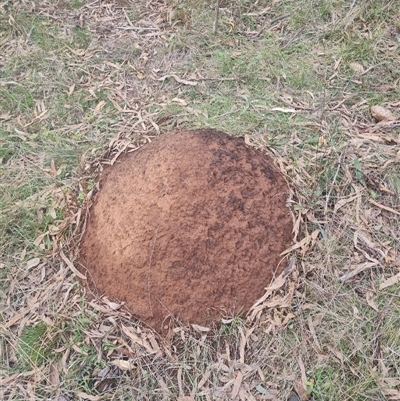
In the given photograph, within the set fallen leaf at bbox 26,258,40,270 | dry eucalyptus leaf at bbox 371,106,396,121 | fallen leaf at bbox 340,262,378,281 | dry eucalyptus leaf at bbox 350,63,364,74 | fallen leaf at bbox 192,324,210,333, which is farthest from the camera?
dry eucalyptus leaf at bbox 350,63,364,74

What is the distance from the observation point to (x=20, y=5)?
400 centimetres

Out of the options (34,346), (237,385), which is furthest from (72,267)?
(237,385)

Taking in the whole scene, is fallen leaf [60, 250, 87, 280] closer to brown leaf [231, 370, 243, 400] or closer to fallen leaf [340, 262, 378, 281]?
brown leaf [231, 370, 243, 400]

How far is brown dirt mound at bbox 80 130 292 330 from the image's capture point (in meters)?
2.04

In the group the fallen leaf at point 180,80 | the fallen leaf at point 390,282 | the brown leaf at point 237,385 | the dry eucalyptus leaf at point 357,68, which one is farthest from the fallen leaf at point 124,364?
the dry eucalyptus leaf at point 357,68

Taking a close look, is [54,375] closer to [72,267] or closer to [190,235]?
[72,267]

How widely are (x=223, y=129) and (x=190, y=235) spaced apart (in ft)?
2.96

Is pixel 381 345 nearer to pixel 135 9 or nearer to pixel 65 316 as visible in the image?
pixel 65 316

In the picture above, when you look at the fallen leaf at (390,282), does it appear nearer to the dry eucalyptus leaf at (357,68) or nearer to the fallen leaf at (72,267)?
the fallen leaf at (72,267)

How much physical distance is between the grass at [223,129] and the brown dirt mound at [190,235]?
0.11 meters

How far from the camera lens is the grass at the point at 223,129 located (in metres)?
1.94

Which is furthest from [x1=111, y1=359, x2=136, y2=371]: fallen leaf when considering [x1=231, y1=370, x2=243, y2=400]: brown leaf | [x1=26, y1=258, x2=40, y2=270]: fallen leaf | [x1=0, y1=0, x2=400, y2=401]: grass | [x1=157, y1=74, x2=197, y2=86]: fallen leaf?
[x1=157, y1=74, x2=197, y2=86]: fallen leaf

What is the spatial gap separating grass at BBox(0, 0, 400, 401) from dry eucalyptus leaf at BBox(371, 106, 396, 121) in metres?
0.06

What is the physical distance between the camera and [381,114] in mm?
2816
